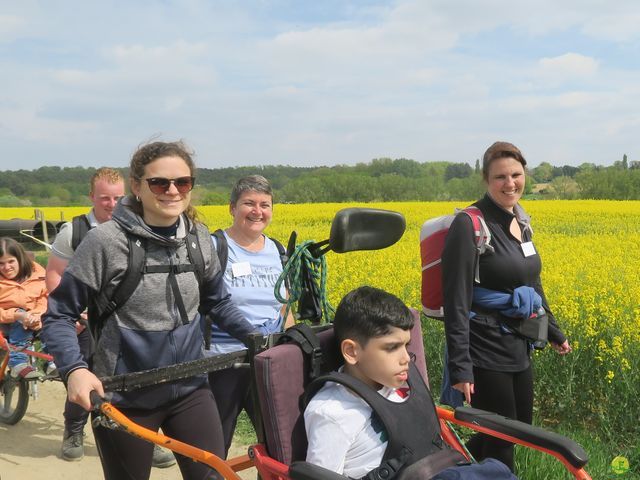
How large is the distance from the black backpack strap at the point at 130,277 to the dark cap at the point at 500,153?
1.74 m

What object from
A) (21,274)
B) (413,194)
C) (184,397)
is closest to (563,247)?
(21,274)

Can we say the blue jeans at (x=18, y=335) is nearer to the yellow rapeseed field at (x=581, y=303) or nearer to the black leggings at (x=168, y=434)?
the yellow rapeseed field at (x=581, y=303)

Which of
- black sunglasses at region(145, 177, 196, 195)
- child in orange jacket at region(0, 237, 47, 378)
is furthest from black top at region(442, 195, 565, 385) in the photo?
child in orange jacket at region(0, 237, 47, 378)

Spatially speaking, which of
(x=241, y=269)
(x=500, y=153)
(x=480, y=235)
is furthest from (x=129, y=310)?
(x=500, y=153)

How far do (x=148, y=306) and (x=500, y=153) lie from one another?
1.81 meters

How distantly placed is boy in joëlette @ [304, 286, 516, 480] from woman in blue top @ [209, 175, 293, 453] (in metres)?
1.05

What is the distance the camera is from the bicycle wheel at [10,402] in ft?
18.0

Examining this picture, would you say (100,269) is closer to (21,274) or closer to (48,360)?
(48,360)

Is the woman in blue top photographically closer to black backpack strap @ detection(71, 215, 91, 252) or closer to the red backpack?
the red backpack

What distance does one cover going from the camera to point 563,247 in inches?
384

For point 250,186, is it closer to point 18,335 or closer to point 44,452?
point 44,452

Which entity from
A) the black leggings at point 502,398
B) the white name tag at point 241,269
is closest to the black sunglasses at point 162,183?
Answer: the white name tag at point 241,269

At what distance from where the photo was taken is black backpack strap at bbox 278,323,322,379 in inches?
93.5

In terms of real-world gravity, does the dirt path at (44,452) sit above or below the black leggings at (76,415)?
below
